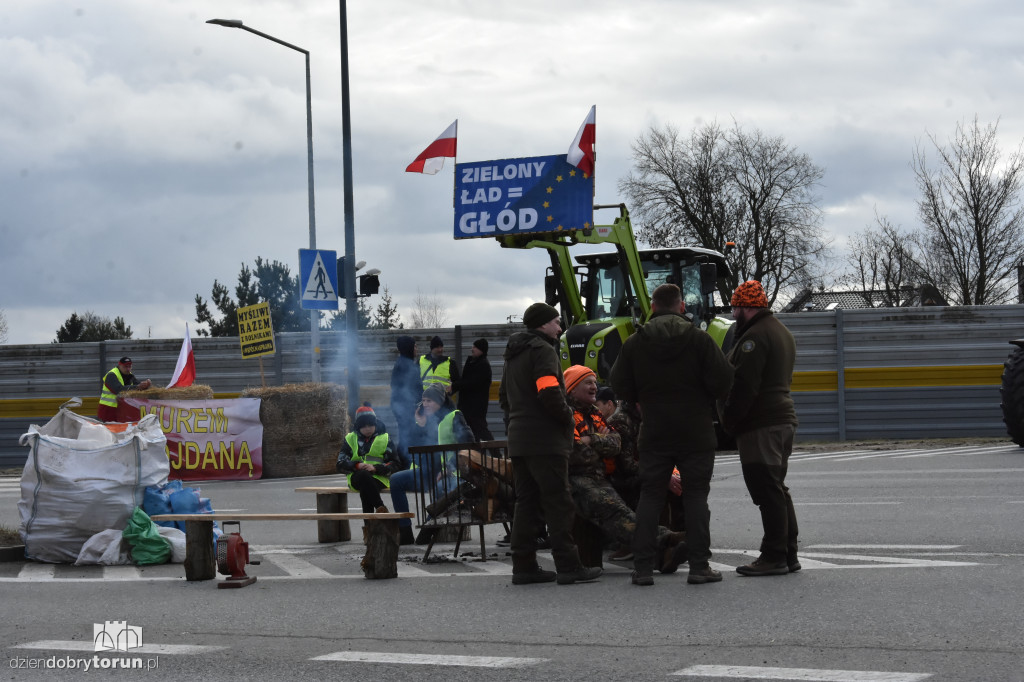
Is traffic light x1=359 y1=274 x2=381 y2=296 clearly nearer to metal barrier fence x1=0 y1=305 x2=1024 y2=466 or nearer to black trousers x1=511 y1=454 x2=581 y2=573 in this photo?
metal barrier fence x1=0 y1=305 x2=1024 y2=466

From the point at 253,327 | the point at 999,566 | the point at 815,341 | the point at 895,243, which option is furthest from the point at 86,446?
the point at 895,243

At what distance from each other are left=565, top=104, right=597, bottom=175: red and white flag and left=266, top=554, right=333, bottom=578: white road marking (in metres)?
8.42

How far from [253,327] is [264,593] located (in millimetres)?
13365

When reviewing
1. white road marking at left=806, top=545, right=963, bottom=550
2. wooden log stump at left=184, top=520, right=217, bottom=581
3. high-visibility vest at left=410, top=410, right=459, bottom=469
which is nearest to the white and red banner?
high-visibility vest at left=410, top=410, right=459, bottom=469

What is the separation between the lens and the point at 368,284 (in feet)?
67.1

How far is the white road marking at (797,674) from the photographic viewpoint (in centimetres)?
504

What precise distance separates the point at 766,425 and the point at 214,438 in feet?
43.9

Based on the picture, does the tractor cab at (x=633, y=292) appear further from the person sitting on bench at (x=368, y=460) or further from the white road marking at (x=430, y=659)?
the white road marking at (x=430, y=659)

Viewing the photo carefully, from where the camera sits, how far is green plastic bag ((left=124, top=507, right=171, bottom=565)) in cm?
988

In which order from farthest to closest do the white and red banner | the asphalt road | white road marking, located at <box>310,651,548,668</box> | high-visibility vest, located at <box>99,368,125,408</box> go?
1. high-visibility vest, located at <box>99,368,125,408</box>
2. the white and red banner
3. white road marking, located at <box>310,651,548,668</box>
4. the asphalt road

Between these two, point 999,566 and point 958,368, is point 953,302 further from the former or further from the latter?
point 999,566

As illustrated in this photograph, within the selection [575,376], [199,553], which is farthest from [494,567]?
[199,553]

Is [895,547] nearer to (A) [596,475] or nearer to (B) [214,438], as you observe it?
(A) [596,475]

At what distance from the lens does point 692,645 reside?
5902 millimetres
